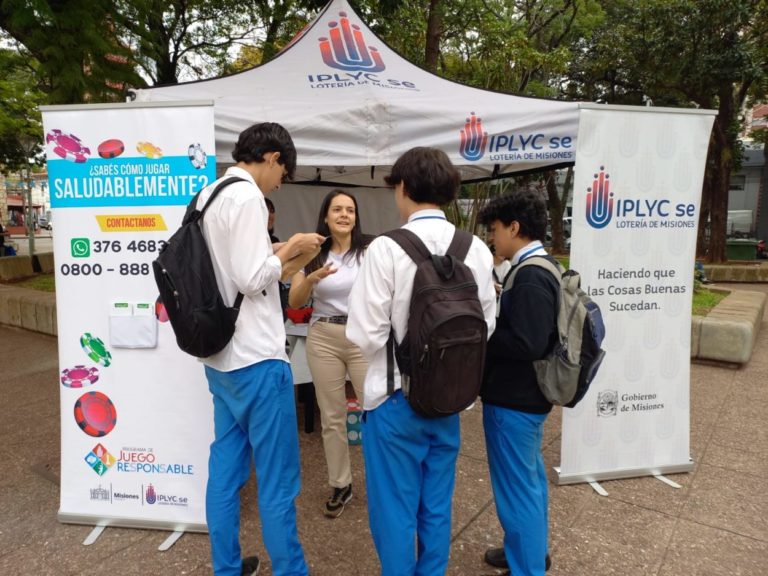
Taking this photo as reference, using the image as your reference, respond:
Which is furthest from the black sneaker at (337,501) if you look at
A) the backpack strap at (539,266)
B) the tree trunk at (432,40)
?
the tree trunk at (432,40)

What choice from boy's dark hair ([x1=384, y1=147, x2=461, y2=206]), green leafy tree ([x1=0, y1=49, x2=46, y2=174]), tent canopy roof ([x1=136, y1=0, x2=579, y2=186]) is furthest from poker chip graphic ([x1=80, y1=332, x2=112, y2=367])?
green leafy tree ([x1=0, y1=49, x2=46, y2=174])

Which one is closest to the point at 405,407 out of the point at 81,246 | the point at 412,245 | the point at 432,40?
the point at 412,245

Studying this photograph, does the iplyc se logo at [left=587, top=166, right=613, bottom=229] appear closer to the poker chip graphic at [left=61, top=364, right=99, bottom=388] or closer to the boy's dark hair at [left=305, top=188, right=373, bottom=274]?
the boy's dark hair at [left=305, top=188, right=373, bottom=274]

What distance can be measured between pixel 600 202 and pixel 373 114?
1.44 meters

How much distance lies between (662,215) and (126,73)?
529 cm

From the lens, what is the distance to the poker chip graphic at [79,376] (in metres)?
2.72

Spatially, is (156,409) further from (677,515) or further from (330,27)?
(330,27)

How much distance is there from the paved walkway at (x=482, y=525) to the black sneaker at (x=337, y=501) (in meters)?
0.04

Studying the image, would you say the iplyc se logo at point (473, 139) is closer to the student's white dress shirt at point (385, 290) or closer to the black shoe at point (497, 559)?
the student's white dress shirt at point (385, 290)

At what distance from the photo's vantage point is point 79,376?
107 inches

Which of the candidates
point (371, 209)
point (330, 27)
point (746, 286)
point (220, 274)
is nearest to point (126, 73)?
point (330, 27)

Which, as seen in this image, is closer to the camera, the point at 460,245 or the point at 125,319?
the point at 460,245

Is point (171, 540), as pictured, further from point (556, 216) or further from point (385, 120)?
point (556, 216)

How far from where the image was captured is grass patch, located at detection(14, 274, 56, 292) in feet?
31.3
